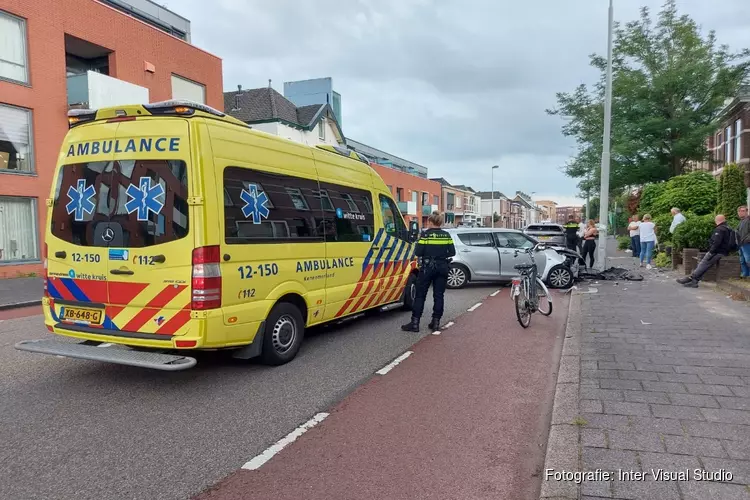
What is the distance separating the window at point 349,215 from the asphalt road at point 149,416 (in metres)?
1.50

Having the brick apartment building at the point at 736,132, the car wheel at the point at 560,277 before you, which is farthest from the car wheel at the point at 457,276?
the brick apartment building at the point at 736,132

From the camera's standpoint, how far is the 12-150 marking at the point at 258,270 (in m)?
4.85

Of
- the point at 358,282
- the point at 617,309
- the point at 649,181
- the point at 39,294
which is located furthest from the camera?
the point at 649,181

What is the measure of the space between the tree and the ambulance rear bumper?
25.2m

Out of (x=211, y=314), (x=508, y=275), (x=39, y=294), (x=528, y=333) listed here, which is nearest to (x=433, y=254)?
(x=528, y=333)

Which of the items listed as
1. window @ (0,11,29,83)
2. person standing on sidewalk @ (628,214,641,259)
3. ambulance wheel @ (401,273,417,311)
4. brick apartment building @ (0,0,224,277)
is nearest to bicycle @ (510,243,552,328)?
ambulance wheel @ (401,273,417,311)

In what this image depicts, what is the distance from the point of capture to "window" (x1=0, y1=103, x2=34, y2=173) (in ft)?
48.1

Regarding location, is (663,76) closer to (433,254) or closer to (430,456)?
(433,254)

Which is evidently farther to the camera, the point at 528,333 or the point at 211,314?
the point at 528,333

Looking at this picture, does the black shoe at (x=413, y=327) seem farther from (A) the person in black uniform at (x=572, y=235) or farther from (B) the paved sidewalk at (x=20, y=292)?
(A) the person in black uniform at (x=572, y=235)

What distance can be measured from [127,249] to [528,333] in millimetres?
5399

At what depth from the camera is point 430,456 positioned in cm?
343

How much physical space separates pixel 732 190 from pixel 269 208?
11.9 metres

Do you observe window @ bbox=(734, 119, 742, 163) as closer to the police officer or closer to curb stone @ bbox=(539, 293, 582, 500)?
the police officer
